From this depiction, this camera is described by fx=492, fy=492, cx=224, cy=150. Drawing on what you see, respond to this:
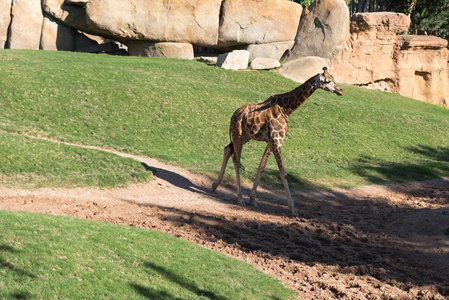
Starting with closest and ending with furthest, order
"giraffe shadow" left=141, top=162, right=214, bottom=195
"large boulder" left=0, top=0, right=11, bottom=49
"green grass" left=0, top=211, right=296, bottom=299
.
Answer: "green grass" left=0, top=211, right=296, bottom=299, "giraffe shadow" left=141, top=162, right=214, bottom=195, "large boulder" left=0, top=0, right=11, bottom=49

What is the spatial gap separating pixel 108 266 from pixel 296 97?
24.2 feet

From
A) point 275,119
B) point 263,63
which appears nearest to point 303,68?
point 263,63

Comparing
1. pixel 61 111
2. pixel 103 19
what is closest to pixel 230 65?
pixel 103 19

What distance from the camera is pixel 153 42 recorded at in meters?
30.6

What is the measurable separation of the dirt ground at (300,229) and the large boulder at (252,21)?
1747 centimetres

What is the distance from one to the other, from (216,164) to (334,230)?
241 inches

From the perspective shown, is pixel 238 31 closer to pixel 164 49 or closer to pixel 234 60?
pixel 234 60

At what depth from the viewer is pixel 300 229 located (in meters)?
11.1

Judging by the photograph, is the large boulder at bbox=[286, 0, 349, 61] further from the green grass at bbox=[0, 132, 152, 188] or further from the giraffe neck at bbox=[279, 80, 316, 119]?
the green grass at bbox=[0, 132, 152, 188]

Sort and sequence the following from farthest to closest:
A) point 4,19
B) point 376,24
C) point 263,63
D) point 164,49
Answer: point 376,24
point 164,49
point 263,63
point 4,19

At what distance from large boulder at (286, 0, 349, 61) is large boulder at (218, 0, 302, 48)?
5.59 feet

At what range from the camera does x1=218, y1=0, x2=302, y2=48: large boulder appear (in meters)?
30.4

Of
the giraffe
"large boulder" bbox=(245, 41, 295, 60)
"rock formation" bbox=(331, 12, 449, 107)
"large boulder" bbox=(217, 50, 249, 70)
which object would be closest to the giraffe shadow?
the giraffe

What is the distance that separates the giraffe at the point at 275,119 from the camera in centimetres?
1253
